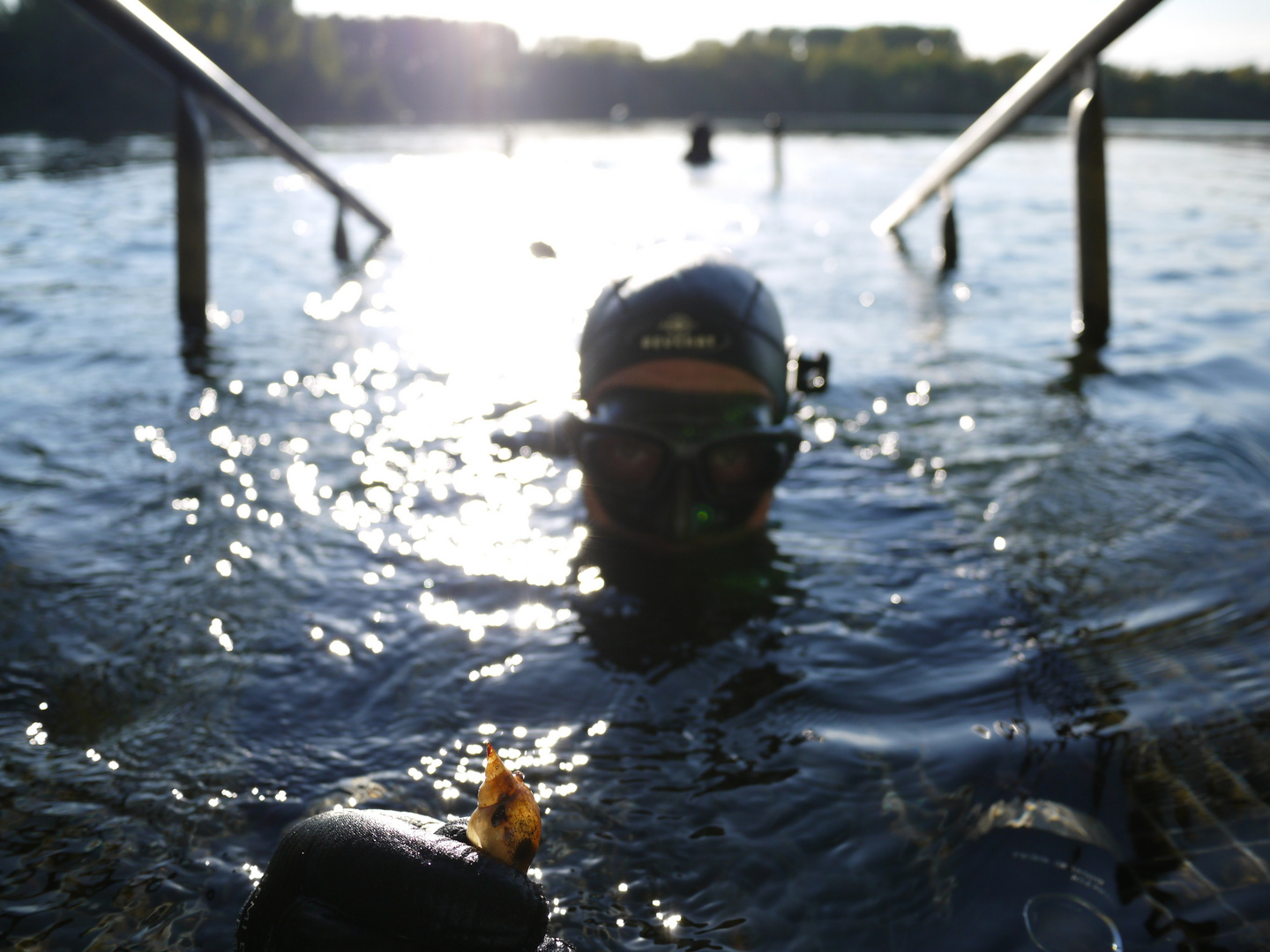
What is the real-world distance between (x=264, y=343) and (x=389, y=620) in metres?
4.75

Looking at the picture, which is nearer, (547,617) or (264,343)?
(547,617)

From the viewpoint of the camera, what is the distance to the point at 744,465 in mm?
3758

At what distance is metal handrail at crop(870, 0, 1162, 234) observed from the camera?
6.27m

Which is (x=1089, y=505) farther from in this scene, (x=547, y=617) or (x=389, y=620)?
(x=389, y=620)

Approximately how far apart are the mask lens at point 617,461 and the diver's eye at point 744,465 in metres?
0.25

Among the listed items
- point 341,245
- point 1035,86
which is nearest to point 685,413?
point 1035,86

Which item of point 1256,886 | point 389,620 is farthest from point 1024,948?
point 389,620

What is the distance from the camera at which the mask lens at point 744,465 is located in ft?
11.8

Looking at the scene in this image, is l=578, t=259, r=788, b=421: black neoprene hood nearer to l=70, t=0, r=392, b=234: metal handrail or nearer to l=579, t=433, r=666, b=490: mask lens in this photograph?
l=579, t=433, r=666, b=490: mask lens

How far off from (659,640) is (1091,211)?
559cm

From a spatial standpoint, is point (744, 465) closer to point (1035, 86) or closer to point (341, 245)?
point (1035, 86)

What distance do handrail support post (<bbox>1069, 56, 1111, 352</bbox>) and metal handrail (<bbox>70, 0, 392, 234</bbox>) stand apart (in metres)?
6.18

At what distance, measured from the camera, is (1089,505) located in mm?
4609

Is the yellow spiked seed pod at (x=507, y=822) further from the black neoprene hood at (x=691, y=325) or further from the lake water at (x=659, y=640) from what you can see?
the black neoprene hood at (x=691, y=325)
